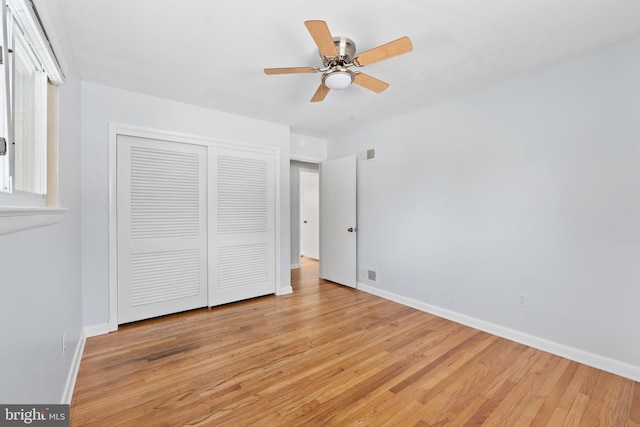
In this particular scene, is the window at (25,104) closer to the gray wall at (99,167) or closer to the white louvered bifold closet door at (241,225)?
the gray wall at (99,167)

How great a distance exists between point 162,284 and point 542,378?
362 centimetres

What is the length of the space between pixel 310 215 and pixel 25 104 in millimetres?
5630

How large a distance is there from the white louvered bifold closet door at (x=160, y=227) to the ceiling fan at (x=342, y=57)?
179cm

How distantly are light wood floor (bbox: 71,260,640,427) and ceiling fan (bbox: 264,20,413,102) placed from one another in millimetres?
2250

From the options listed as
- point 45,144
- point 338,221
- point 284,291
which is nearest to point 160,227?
point 45,144

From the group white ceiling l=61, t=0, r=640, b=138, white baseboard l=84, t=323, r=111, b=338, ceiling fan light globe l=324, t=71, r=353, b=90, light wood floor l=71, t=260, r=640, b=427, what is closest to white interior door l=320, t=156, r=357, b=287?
light wood floor l=71, t=260, r=640, b=427

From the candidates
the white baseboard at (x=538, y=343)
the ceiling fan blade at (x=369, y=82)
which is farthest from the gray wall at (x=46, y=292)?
the white baseboard at (x=538, y=343)

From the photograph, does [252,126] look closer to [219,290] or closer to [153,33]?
[153,33]

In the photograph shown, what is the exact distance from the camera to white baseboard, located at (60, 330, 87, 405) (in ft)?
5.54

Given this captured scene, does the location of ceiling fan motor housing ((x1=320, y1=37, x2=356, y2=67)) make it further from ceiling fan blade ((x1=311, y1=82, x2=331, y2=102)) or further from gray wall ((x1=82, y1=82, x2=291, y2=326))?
gray wall ((x1=82, y1=82, x2=291, y2=326))

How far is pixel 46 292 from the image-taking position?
1.36 meters

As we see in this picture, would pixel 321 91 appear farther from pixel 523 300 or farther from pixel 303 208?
pixel 303 208

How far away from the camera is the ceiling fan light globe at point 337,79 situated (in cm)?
204

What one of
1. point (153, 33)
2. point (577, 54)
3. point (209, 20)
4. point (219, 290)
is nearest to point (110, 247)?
point (219, 290)
